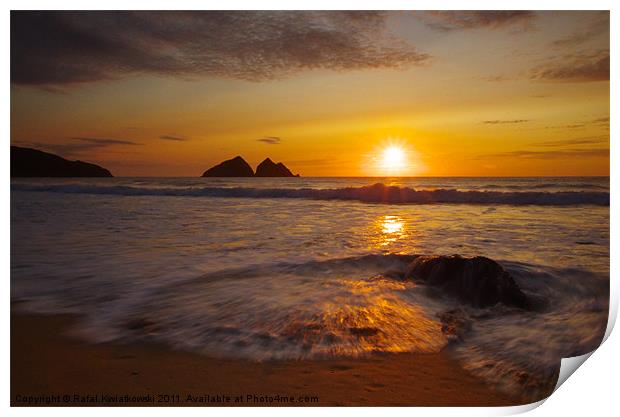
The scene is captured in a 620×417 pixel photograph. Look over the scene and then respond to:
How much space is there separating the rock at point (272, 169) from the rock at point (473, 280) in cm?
206

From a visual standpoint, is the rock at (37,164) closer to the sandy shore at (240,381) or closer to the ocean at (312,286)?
the ocean at (312,286)

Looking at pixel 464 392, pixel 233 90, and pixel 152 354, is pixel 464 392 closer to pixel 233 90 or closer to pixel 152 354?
pixel 152 354

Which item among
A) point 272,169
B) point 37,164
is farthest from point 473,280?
point 272,169

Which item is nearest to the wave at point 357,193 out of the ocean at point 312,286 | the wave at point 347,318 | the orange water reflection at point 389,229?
the orange water reflection at point 389,229

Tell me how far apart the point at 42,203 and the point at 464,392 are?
6.06m

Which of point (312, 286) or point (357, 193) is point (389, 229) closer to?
point (312, 286)

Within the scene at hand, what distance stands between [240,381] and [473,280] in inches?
62.3

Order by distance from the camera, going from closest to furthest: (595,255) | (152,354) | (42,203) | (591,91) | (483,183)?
(152,354)
(591,91)
(595,255)
(42,203)
(483,183)

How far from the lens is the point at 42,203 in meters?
5.68

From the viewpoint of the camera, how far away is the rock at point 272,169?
4387 mm

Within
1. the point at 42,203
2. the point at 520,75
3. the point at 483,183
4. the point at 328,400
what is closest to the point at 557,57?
the point at 520,75

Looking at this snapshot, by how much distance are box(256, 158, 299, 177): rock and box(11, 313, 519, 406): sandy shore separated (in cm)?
266

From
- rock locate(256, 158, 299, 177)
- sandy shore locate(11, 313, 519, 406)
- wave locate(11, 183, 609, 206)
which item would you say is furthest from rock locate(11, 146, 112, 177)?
wave locate(11, 183, 609, 206)

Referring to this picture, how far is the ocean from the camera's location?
1948mm
